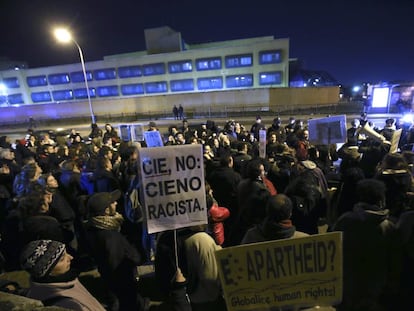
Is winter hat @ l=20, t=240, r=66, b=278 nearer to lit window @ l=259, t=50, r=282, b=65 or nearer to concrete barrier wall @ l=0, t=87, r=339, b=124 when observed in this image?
concrete barrier wall @ l=0, t=87, r=339, b=124

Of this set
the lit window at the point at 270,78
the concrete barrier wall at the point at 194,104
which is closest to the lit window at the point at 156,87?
the concrete barrier wall at the point at 194,104

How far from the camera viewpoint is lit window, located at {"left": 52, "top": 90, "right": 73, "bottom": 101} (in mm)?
57972

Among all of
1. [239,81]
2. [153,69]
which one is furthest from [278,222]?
[153,69]

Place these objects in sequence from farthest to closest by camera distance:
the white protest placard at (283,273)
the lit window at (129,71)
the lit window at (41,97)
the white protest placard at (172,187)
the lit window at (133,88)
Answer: the lit window at (41,97)
the lit window at (133,88)
the lit window at (129,71)
the white protest placard at (172,187)
the white protest placard at (283,273)

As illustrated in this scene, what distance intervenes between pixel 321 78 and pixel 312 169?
6907 centimetres

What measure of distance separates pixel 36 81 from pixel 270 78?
47.8 metres

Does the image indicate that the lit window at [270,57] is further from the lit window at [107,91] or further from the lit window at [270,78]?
the lit window at [107,91]

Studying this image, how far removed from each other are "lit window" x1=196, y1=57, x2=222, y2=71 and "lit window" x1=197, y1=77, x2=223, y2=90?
1.98 metres

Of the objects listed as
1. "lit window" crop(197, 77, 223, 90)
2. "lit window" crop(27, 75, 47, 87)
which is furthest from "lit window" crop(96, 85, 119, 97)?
"lit window" crop(197, 77, 223, 90)

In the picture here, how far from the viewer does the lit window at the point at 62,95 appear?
2282 inches

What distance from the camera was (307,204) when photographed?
160 inches

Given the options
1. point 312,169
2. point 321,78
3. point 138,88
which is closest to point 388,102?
point 312,169

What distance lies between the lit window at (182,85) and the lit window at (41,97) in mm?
27064

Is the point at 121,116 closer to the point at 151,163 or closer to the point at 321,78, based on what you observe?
the point at 151,163
